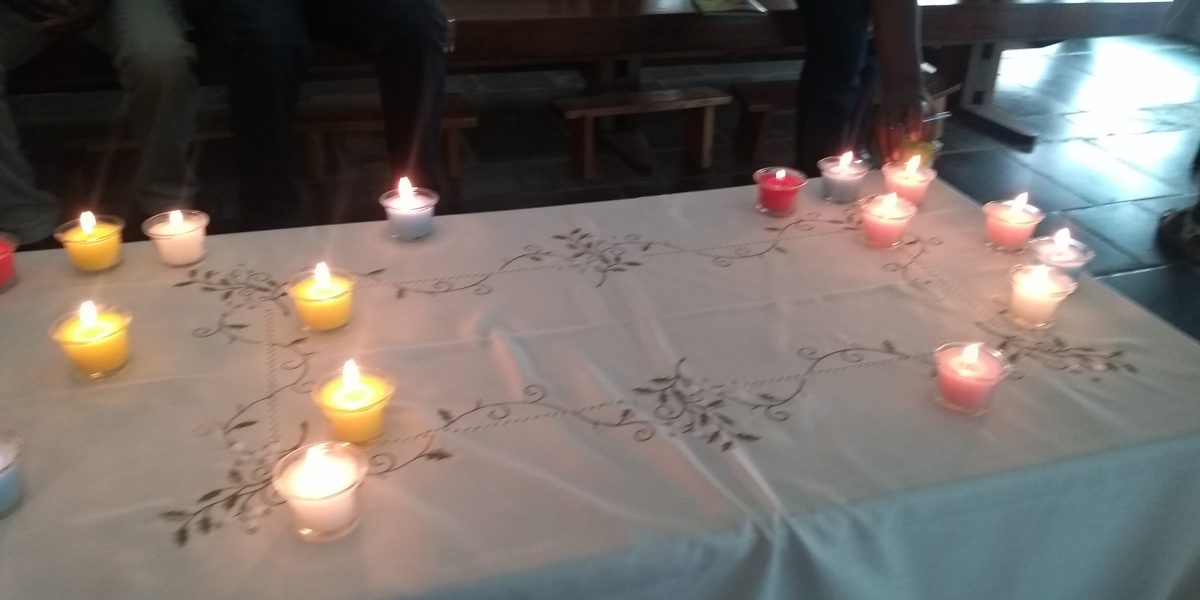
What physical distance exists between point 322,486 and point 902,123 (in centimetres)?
152

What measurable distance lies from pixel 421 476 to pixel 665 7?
7.25ft

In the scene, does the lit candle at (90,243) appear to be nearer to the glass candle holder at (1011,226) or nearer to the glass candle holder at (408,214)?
the glass candle holder at (408,214)

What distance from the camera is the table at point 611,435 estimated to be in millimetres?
847

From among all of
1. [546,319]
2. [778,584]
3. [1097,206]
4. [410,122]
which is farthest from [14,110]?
[1097,206]

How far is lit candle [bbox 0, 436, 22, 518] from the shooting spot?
0.87 meters

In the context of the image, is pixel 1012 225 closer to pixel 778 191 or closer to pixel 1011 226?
pixel 1011 226

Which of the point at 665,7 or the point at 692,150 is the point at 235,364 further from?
the point at 692,150

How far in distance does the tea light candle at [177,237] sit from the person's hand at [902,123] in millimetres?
1361

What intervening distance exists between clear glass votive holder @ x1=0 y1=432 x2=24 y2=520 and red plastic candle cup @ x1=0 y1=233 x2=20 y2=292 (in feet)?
1.65

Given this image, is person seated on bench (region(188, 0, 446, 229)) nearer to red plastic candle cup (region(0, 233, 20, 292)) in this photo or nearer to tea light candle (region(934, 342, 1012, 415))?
red plastic candle cup (region(0, 233, 20, 292))

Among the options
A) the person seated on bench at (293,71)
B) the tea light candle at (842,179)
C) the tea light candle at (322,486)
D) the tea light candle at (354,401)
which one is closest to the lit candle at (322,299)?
the tea light candle at (354,401)

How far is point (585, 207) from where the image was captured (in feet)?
5.30

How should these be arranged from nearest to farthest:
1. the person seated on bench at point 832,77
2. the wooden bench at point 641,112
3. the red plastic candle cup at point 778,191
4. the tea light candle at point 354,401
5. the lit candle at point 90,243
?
the tea light candle at point 354,401 < the lit candle at point 90,243 < the red plastic candle cup at point 778,191 < the person seated on bench at point 832,77 < the wooden bench at point 641,112

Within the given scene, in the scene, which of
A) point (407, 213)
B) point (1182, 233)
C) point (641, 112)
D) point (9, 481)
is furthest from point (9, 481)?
point (1182, 233)
